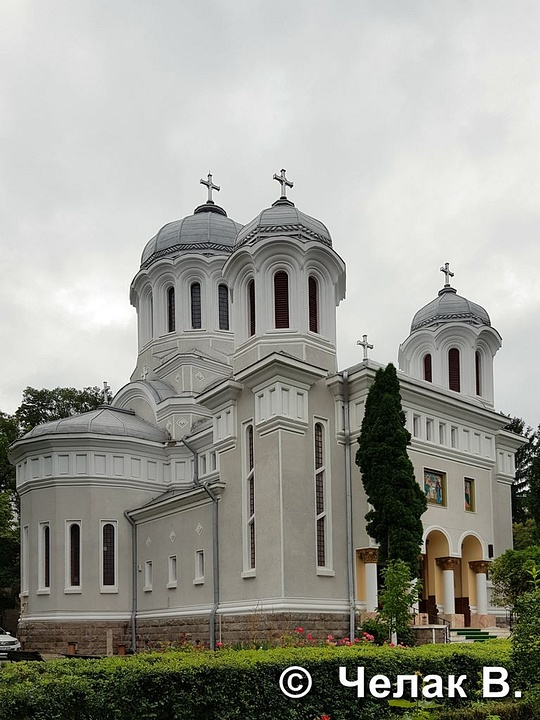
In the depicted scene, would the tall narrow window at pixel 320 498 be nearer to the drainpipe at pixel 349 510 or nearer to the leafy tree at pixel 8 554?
the drainpipe at pixel 349 510

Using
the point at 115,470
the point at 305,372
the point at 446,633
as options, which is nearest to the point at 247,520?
the point at 305,372

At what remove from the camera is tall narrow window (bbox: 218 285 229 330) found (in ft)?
110

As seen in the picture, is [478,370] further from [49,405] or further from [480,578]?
[49,405]

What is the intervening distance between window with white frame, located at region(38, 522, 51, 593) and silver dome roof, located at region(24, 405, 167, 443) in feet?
10.2

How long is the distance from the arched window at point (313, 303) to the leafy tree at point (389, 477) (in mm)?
3224

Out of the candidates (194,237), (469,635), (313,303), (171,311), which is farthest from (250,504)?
(194,237)

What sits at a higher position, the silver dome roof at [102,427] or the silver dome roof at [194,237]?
the silver dome roof at [194,237]

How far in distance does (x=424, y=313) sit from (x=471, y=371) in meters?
2.95

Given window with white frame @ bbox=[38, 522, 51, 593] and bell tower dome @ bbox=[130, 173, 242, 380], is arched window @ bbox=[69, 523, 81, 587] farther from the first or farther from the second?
bell tower dome @ bbox=[130, 173, 242, 380]

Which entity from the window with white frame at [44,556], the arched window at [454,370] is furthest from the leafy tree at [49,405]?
the arched window at [454,370]

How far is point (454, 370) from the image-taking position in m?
30.0

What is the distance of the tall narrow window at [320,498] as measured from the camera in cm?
2275

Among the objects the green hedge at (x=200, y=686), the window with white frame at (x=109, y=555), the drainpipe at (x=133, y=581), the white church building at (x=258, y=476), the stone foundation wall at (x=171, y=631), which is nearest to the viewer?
the green hedge at (x=200, y=686)

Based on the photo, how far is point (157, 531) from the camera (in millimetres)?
27672
